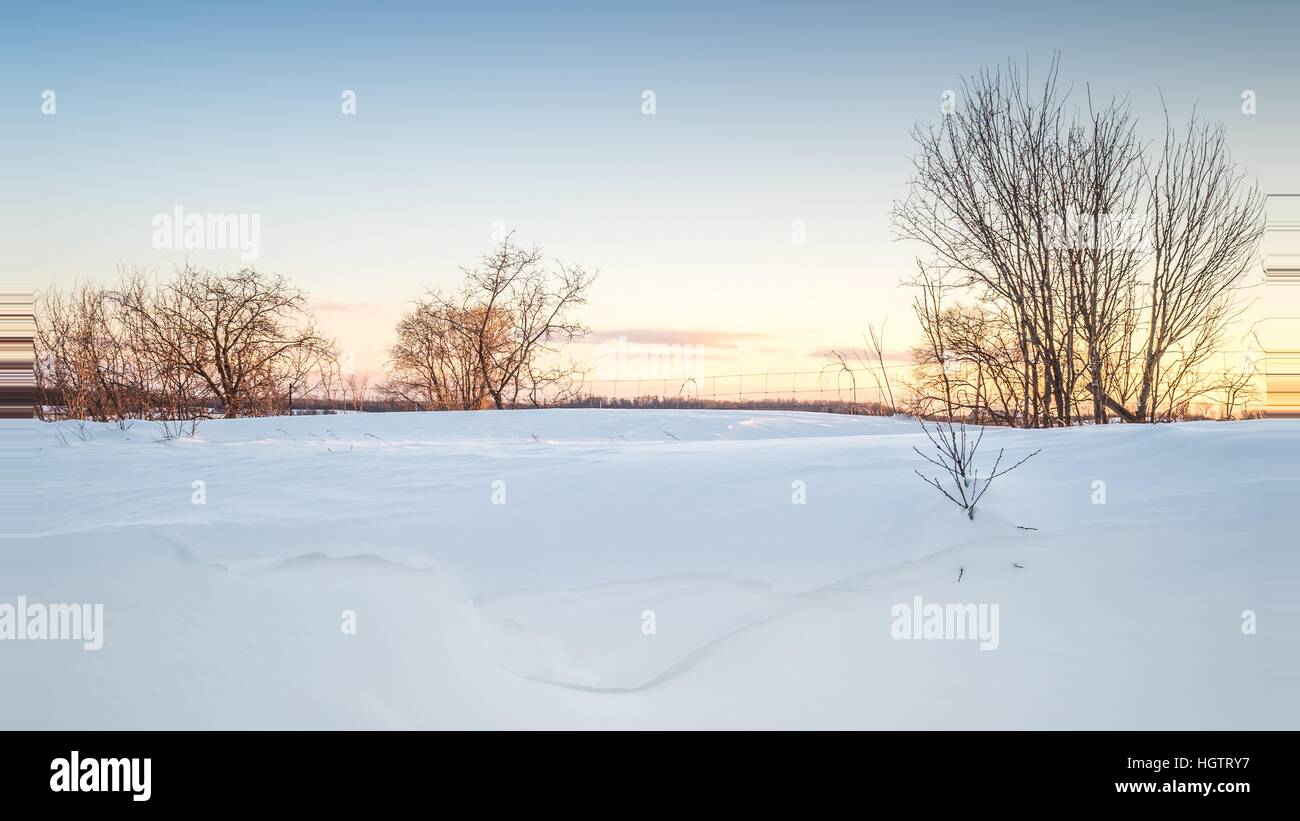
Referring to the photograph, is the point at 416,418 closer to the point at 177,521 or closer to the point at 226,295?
the point at 177,521

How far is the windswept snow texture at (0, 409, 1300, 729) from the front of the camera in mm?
2771

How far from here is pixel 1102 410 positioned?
31.0 ft

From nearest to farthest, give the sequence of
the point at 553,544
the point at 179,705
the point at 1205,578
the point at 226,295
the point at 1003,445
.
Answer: the point at 179,705 → the point at 1205,578 → the point at 553,544 → the point at 1003,445 → the point at 226,295

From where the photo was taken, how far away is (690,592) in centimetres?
349

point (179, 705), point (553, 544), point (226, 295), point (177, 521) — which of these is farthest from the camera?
point (226, 295)

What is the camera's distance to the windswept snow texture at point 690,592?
9.09 feet

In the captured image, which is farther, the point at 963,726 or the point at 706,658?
the point at 706,658

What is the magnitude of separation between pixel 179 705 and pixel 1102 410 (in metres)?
10.2
